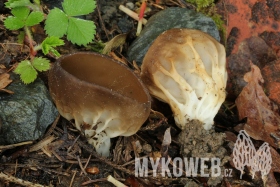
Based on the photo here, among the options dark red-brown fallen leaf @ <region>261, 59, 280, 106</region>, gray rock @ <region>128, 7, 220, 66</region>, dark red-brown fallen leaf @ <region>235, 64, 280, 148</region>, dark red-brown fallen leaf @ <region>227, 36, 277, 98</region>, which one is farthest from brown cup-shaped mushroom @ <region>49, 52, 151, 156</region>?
dark red-brown fallen leaf @ <region>261, 59, 280, 106</region>

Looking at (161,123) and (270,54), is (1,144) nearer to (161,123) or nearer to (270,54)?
(161,123)

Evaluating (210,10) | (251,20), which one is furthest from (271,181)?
(210,10)

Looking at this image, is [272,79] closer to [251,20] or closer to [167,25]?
[251,20]

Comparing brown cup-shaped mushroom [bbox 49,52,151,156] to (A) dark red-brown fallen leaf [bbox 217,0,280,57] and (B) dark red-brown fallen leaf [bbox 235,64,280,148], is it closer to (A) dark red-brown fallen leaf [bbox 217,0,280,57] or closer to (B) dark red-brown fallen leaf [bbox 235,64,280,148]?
(B) dark red-brown fallen leaf [bbox 235,64,280,148]

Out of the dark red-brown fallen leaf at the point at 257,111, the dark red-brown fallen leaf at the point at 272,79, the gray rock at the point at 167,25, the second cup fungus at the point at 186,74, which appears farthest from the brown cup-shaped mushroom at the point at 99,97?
the dark red-brown fallen leaf at the point at 272,79

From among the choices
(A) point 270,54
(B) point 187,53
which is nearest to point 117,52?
(B) point 187,53
